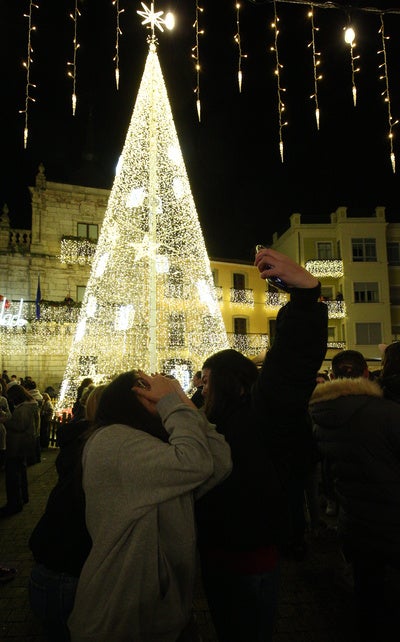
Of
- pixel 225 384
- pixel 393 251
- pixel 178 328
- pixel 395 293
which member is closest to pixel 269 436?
pixel 225 384

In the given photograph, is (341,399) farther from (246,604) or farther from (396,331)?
(396,331)

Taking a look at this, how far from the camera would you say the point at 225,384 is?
2.24 m

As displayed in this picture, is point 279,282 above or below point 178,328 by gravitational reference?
below

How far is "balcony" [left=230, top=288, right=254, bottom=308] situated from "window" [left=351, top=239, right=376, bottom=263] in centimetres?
860

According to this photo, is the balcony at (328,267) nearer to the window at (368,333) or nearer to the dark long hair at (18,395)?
the window at (368,333)

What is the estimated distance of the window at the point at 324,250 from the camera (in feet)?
108

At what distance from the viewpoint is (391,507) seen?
2.74 metres

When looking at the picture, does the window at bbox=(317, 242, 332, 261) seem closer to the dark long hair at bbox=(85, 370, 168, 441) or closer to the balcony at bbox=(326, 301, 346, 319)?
the balcony at bbox=(326, 301, 346, 319)

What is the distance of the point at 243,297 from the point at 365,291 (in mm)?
9435

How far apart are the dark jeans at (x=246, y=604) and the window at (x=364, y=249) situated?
1298 inches

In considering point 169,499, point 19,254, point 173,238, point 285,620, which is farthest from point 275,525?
point 19,254

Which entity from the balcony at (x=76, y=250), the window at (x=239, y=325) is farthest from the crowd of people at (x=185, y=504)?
the window at (x=239, y=325)

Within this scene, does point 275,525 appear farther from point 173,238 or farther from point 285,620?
point 173,238

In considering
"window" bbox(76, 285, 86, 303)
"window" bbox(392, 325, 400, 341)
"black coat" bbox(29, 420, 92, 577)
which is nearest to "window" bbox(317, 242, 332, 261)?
"window" bbox(392, 325, 400, 341)
